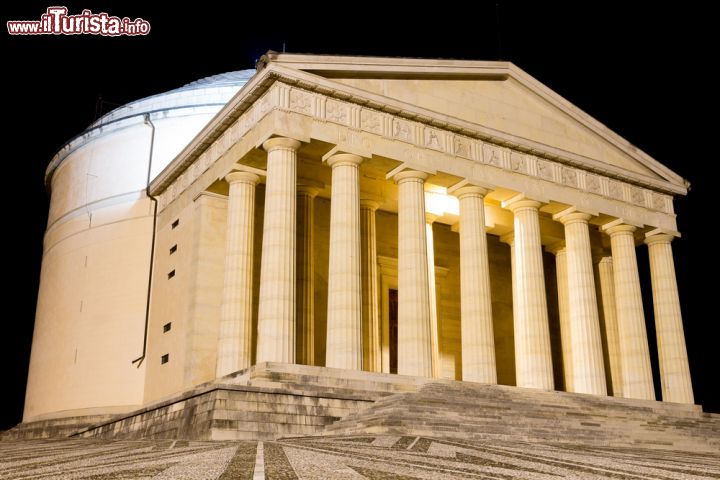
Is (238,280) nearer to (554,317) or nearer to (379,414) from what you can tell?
(379,414)

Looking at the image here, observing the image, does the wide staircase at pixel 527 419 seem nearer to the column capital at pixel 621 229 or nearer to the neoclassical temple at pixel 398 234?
the neoclassical temple at pixel 398 234

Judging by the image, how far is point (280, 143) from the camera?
27672 mm

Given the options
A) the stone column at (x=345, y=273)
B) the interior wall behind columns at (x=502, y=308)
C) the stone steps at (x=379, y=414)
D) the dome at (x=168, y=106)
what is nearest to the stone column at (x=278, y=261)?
the stone steps at (x=379, y=414)

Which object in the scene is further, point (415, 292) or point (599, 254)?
point (599, 254)

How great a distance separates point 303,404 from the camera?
74.1 ft

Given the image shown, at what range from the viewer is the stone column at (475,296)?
2955cm

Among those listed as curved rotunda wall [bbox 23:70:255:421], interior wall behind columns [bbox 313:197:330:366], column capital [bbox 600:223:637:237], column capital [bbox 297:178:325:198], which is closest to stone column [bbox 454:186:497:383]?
column capital [bbox 297:178:325:198]

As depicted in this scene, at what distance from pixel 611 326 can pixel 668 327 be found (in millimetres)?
3370

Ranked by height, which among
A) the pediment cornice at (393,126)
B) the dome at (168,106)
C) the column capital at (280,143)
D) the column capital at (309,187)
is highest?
the dome at (168,106)

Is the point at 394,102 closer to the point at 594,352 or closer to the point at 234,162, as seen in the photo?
the point at 234,162

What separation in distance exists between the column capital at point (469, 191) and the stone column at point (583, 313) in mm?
5527

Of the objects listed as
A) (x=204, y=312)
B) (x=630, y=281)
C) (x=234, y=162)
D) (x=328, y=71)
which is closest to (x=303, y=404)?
(x=204, y=312)

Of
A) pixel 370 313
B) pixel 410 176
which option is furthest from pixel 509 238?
pixel 410 176

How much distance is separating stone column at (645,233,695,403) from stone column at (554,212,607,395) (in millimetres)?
Result: 4659
